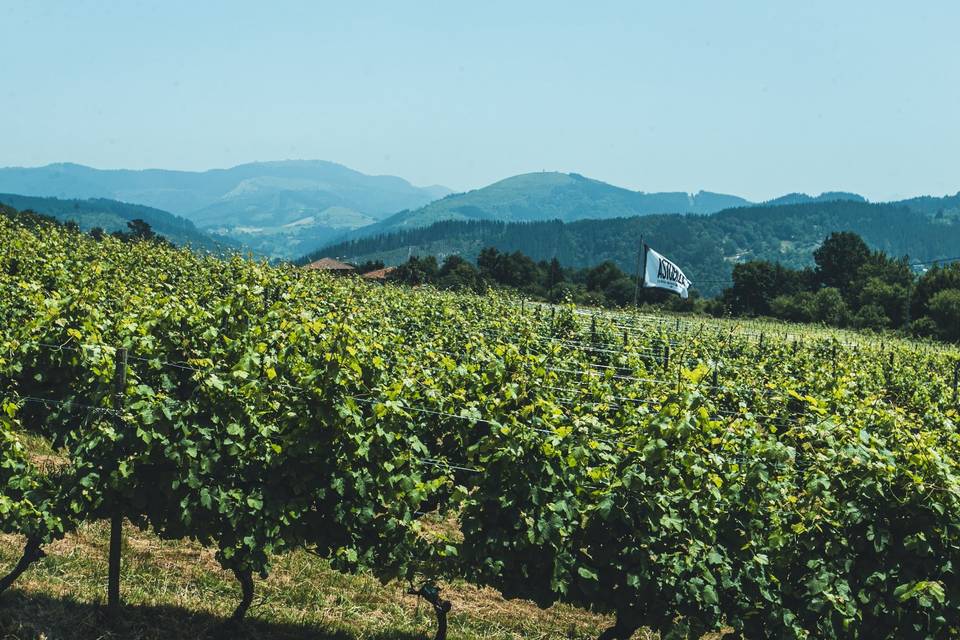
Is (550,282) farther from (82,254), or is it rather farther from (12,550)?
(12,550)

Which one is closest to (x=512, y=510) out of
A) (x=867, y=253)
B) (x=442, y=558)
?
(x=442, y=558)

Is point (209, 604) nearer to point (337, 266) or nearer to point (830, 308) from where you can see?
point (830, 308)

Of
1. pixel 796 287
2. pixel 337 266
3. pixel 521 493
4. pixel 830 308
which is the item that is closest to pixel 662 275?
pixel 521 493

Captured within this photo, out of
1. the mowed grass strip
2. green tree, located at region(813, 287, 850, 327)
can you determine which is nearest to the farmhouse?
the mowed grass strip

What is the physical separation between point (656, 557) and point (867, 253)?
325 feet

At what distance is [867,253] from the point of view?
9588 centimetres

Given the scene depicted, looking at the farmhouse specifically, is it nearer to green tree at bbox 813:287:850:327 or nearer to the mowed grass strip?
the mowed grass strip

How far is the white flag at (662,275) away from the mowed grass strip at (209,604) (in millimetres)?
28364

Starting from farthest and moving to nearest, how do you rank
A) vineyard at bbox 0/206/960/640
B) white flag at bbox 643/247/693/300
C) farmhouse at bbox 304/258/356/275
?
farmhouse at bbox 304/258/356/275 < white flag at bbox 643/247/693/300 < vineyard at bbox 0/206/960/640

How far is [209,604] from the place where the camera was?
8242 millimetres

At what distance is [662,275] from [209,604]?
30.8 meters

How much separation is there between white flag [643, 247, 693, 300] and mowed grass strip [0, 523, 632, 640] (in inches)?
1117

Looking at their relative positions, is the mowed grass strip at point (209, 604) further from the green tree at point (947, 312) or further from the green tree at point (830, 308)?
the green tree at point (830, 308)

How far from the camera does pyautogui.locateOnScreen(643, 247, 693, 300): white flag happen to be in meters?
36.5
